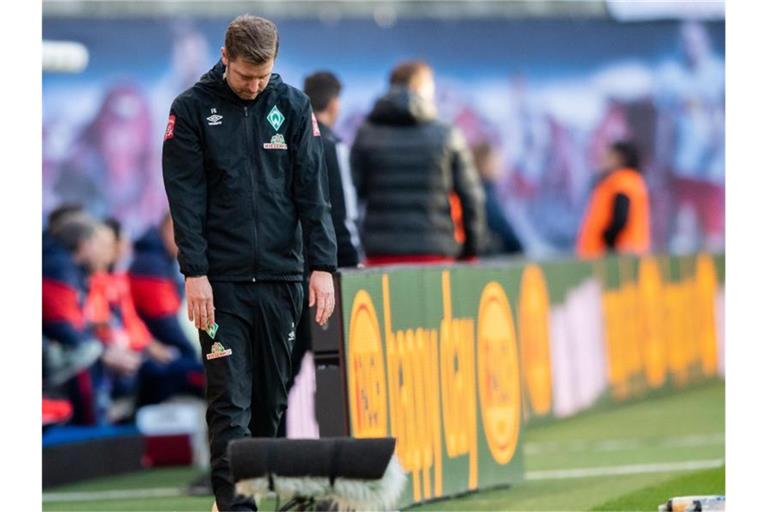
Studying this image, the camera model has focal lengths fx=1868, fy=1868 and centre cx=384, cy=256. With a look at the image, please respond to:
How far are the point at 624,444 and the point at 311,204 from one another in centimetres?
656

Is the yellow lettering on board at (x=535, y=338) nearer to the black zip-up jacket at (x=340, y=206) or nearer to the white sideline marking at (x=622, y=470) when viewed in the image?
the white sideline marking at (x=622, y=470)

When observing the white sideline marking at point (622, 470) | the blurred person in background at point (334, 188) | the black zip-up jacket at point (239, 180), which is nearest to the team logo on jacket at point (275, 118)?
the black zip-up jacket at point (239, 180)

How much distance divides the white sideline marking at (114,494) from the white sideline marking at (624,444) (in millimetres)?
3076

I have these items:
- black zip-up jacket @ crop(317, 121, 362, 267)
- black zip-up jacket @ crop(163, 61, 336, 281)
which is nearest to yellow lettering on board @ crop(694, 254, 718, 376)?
black zip-up jacket @ crop(317, 121, 362, 267)

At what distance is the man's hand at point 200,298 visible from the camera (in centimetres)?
726

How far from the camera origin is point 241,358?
7.43 metres

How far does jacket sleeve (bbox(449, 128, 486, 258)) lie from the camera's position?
12.5 m
